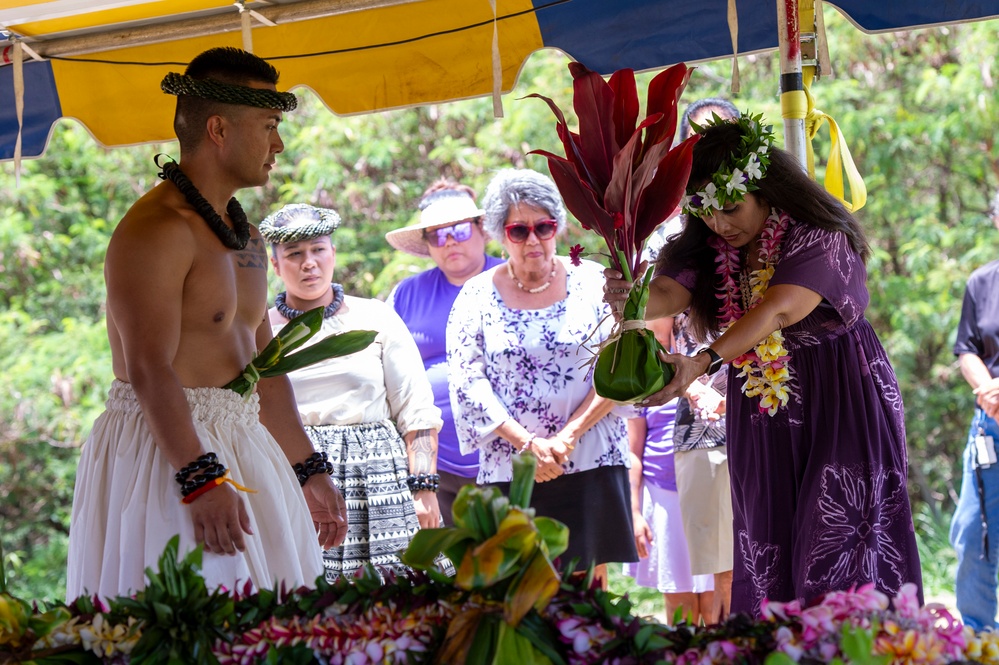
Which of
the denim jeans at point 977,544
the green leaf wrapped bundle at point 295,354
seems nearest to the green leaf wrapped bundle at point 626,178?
the green leaf wrapped bundle at point 295,354

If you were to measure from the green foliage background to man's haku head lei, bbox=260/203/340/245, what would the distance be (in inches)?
172

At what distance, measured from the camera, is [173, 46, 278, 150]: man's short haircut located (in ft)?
9.31

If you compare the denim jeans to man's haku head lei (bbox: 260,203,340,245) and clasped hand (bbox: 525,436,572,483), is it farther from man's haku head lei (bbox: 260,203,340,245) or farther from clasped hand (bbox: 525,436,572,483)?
man's haku head lei (bbox: 260,203,340,245)

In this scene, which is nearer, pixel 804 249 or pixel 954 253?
pixel 804 249

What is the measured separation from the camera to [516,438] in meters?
4.34

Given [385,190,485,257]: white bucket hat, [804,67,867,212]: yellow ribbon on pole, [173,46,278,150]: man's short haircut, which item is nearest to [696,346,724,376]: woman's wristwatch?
[804,67,867,212]: yellow ribbon on pole

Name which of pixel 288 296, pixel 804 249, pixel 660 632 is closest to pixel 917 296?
pixel 288 296

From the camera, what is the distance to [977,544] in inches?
198

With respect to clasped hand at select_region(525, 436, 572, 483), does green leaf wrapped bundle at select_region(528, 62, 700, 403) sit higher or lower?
higher

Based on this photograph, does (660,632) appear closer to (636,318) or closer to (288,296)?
(636,318)

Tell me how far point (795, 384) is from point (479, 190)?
23.1ft

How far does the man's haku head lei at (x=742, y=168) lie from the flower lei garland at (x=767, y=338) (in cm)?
15

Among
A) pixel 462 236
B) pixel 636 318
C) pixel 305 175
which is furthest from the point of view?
pixel 305 175

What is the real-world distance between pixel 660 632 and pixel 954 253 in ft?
27.4
